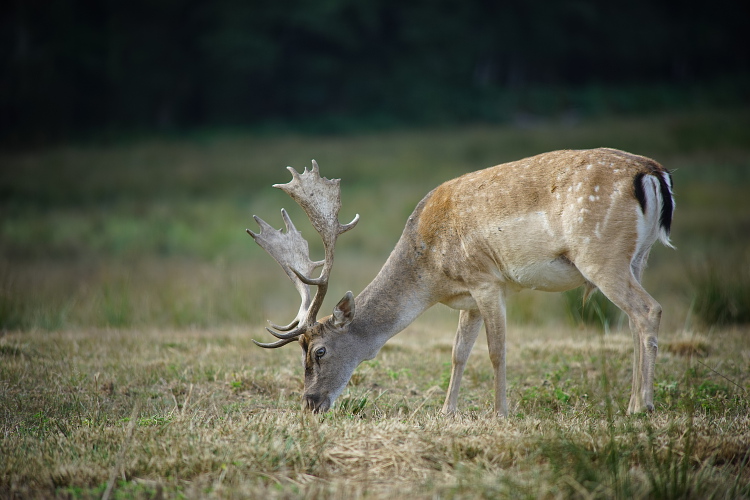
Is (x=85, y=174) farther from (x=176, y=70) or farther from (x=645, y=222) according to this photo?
→ (x=645, y=222)

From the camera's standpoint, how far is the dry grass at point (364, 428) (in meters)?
4.04

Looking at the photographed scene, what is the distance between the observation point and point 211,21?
31922mm

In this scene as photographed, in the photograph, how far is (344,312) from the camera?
20.1 ft

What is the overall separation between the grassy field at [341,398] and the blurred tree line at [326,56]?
44.7ft

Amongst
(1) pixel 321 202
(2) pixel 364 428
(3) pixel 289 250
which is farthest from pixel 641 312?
(3) pixel 289 250

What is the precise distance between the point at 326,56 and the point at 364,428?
29.6 metres

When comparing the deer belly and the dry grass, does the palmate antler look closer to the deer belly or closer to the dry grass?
the dry grass

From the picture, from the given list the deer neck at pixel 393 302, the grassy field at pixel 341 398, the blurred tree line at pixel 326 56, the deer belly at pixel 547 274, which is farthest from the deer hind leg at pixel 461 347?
the blurred tree line at pixel 326 56

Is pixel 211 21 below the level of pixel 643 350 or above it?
above

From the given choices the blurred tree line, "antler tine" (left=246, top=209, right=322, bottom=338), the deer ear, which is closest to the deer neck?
the deer ear

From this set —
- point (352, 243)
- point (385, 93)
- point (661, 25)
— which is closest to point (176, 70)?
point (385, 93)

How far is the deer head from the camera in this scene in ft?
19.7

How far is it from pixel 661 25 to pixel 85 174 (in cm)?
2661

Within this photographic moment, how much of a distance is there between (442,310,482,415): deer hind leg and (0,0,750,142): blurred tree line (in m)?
25.3
